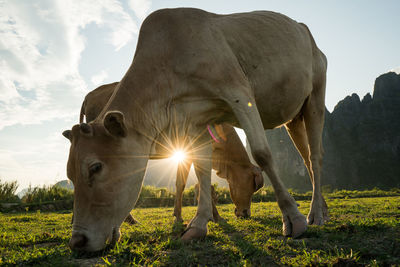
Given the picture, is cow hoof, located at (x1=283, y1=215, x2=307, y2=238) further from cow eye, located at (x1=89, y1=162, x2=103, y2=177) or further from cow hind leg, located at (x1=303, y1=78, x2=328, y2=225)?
cow hind leg, located at (x1=303, y1=78, x2=328, y2=225)

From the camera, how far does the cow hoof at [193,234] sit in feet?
10.4

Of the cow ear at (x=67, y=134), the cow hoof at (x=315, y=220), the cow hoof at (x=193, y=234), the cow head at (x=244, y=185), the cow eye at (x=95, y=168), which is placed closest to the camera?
the cow eye at (x=95, y=168)

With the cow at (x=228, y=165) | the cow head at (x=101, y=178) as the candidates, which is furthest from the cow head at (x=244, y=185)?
the cow head at (x=101, y=178)

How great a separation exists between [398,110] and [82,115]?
76067mm

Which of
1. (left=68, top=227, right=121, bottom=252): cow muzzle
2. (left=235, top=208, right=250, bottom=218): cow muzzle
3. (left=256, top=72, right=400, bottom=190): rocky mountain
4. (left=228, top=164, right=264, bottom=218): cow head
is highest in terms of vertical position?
(left=256, top=72, right=400, bottom=190): rocky mountain

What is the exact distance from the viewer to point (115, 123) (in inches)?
108

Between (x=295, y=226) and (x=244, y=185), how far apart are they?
348 centimetres

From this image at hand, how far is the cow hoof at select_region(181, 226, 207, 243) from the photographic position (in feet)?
10.4

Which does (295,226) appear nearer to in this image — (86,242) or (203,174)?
(203,174)

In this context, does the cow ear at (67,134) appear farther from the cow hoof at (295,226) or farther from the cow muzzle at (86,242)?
the cow hoof at (295,226)

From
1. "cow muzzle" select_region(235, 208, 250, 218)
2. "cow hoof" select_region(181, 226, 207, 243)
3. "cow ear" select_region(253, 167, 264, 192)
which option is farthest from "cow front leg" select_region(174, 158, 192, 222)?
"cow hoof" select_region(181, 226, 207, 243)

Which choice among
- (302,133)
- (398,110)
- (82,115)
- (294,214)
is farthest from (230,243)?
(398,110)

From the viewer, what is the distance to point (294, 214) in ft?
10.1

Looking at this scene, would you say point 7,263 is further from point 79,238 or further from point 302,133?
point 302,133
